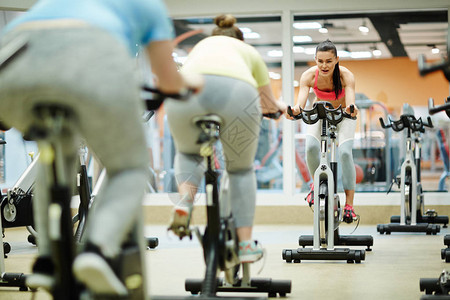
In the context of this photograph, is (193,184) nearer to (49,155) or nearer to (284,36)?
(49,155)

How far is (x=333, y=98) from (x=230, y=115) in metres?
2.40

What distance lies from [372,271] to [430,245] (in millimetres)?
1407

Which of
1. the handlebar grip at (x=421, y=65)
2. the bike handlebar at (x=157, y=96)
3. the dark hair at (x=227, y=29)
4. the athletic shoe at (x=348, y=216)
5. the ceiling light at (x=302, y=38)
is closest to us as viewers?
the bike handlebar at (x=157, y=96)

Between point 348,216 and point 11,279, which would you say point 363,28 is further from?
point 11,279

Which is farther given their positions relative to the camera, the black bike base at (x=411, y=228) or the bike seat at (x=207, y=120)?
the black bike base at (x=411, y=228)

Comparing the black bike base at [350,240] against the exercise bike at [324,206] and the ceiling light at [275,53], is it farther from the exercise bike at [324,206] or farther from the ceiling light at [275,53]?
the ceiling light at [275,53]

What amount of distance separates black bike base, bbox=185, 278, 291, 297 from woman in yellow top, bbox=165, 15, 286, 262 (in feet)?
1.09

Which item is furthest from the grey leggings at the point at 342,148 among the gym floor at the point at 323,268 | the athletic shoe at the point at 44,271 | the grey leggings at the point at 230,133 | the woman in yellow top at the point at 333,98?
the athletic shoe at the point at 44,271

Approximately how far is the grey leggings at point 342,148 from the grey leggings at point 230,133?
1.87 meters

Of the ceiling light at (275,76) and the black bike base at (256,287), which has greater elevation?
the ceiling light at (275,76)

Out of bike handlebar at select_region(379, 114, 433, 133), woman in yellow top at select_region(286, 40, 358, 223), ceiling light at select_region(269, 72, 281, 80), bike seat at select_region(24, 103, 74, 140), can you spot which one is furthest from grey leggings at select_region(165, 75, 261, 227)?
ceiling light at select_region(269, 72, 281, 80)

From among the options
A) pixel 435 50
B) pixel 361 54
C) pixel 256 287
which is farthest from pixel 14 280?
pixel 435 50

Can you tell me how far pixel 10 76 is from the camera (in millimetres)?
1677

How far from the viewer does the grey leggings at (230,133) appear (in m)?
2.56
